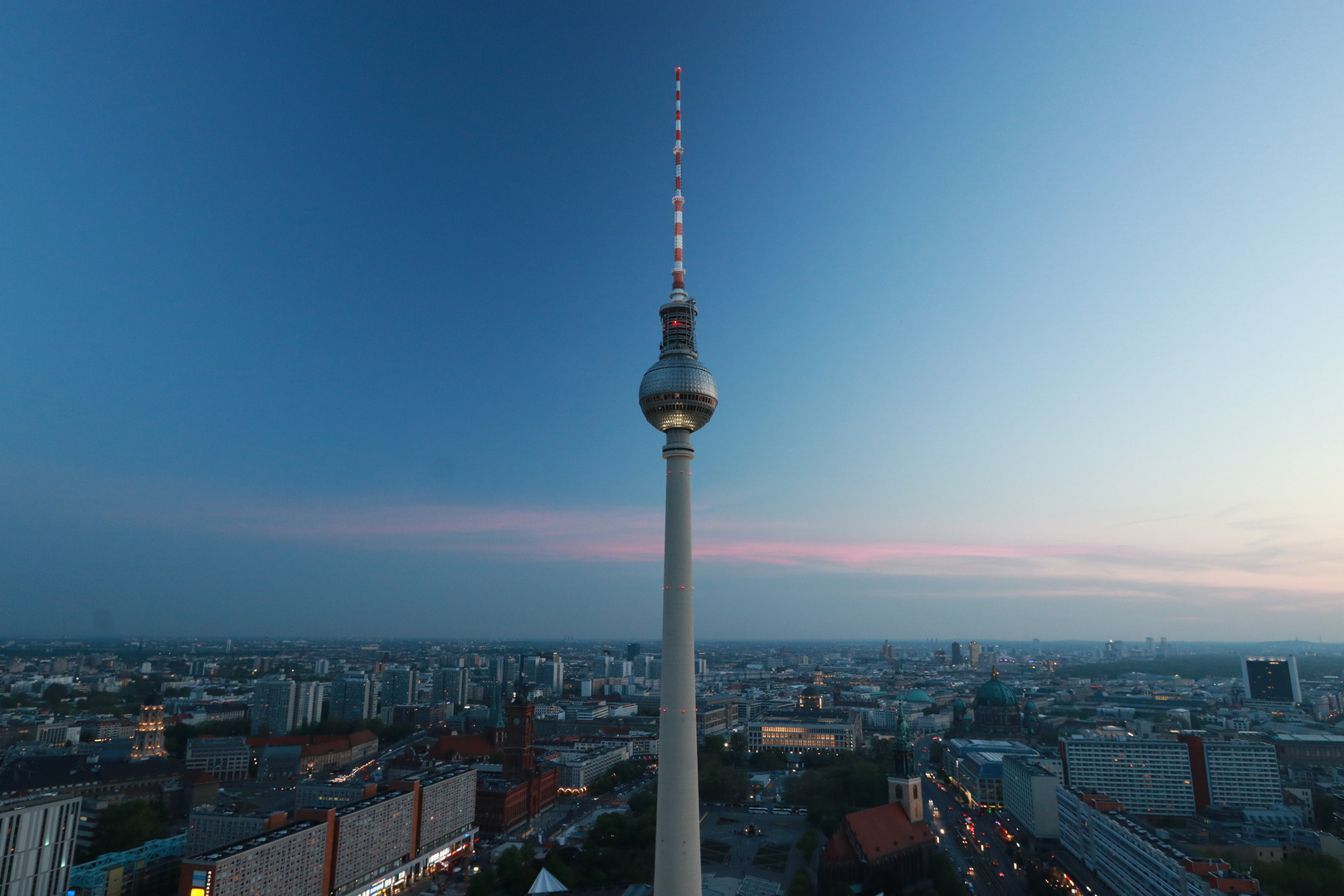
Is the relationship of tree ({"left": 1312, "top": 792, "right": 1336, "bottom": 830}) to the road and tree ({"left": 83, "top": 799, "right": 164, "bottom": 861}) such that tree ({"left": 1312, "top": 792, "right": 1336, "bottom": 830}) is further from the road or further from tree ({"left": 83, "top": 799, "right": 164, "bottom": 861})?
tree ({"left": 83, "top": 799, "right": 164, "bottom": 861})

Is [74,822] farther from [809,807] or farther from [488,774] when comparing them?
[809,807]

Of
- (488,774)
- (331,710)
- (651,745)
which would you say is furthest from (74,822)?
(331,710)

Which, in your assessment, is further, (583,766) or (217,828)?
(583,766)

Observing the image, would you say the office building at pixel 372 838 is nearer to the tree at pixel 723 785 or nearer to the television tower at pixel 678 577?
the television tower at pixel 678 577

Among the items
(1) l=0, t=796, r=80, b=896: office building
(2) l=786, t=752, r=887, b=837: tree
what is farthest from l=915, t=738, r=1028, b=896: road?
(1) l=0, t=796, r=80, b=896: office building

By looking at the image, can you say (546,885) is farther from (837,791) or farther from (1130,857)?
(1130,857)

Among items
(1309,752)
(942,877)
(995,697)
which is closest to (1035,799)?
(942,877)
